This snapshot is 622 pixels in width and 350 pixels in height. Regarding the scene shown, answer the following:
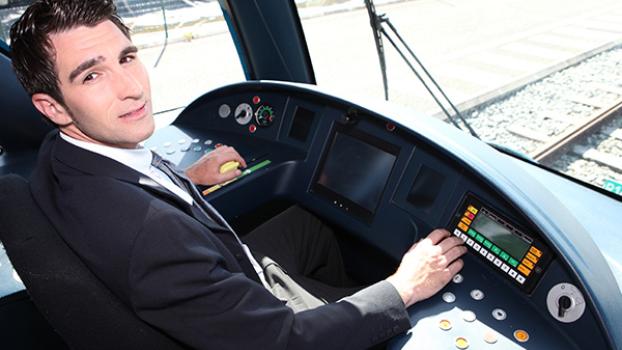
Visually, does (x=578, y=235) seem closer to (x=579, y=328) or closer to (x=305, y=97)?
(x=579, y=328)

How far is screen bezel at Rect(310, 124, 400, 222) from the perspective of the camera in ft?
5.19

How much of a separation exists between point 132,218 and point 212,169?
918 mm

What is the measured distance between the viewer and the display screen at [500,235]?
4.00ft

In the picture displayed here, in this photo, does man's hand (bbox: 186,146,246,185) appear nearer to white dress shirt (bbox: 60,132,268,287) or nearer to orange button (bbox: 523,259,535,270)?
white dress shirt (bbox: 60,132,268,287)

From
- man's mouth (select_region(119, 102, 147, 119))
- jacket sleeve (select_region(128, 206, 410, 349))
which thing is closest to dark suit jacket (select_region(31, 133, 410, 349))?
jacket sleeve (select_region(128, 206, 410, 349))

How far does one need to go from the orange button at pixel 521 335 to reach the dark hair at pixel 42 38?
1171mm

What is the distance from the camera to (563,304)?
1114 millimetres

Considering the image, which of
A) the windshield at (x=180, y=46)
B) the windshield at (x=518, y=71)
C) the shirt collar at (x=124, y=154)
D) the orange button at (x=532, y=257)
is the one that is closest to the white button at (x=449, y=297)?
the orange button at (x=532, y=257)

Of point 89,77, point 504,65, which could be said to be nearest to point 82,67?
point 89,77

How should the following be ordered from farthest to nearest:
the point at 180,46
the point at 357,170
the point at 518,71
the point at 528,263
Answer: the point at 180,46
the point at 518,71
the point at 357,170
the point at 528,263

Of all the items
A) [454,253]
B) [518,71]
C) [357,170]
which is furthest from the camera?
[518,71]

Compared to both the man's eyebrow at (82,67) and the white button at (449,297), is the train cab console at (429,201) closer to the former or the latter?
the white button at (449,297)

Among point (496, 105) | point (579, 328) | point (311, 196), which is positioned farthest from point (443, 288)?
point (496, 105)

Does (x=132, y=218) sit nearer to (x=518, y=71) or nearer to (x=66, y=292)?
(x=66, y=292)
